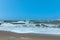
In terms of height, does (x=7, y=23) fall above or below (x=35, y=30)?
above

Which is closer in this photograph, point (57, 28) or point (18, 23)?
point (57, 28)

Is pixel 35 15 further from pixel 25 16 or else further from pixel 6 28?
pixel 6 28

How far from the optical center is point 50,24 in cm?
251

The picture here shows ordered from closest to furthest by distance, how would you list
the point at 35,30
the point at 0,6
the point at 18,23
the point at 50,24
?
the point at 35,30 < the point at 50,24 < the point at 18,23 < the point at 0,6

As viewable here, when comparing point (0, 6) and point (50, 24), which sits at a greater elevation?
point (0, 6)

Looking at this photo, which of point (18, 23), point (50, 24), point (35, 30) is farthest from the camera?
point (18, 23)

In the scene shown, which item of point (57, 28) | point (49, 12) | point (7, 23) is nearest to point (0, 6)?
point (7, 23)

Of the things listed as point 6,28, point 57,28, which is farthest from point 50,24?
point 6,28

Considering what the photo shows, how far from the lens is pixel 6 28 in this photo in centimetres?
261

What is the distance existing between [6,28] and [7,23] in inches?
6.9

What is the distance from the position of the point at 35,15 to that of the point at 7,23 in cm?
54

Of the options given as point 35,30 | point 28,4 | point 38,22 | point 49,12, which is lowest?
point 35,30

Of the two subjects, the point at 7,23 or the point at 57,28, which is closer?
the point at 57,28

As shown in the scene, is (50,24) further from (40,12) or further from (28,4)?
(28,4)
